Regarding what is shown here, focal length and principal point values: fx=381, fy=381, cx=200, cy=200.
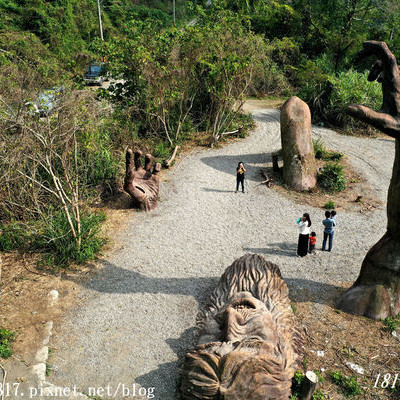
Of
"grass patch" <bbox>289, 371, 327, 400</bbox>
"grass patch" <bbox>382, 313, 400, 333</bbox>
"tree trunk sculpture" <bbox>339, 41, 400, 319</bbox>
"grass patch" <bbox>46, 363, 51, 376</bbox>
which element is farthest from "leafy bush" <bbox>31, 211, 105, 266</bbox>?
"grass patch" <bbox>382, 313, 400, 333</bbox>

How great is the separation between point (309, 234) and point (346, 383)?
3.52 metres

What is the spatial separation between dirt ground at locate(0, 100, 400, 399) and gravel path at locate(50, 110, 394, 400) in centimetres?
38

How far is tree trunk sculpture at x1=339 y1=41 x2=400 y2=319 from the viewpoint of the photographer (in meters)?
5.39

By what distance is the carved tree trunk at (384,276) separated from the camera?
5992mm

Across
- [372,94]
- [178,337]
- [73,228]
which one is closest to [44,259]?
[73,228]

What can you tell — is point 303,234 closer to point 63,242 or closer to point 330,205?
point 330,205

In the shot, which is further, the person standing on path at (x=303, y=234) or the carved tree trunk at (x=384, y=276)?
the person standing on path at (x=303, y=234)

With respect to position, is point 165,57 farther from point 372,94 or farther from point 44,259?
point 372,94

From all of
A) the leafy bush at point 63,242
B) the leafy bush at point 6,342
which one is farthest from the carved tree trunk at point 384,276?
the leafy bush at point 6,342

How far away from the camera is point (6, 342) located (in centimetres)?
603

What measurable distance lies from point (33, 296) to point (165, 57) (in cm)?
871

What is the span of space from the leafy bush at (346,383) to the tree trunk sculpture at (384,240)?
1.43 m

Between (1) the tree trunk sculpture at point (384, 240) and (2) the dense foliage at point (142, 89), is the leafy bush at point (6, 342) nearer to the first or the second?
(2) the dense foliage at point (142, 89)

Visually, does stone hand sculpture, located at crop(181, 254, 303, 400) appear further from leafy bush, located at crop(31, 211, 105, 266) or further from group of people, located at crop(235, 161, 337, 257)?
leafy bush, located at crop(31, 211, 105, 266)
